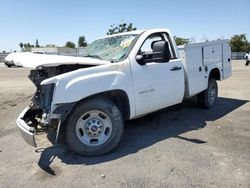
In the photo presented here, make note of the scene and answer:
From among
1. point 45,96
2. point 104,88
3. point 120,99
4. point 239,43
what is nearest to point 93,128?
point 104,88

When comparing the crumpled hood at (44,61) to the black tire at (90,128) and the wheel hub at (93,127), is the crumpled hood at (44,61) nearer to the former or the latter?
the black tire at (90,128)

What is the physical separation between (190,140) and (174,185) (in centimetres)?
188

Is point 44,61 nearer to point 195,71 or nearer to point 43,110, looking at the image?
point 43,110

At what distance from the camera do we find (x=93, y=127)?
5457 mm

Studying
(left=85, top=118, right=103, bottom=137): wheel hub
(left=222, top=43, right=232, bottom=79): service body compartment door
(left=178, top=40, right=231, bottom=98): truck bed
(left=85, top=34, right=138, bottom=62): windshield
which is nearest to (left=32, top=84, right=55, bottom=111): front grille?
(left=85, top=118, right=103, bottom=137): wheel hub

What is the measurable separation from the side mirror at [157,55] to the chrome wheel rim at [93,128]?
125 centimetres

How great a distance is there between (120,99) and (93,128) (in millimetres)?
774

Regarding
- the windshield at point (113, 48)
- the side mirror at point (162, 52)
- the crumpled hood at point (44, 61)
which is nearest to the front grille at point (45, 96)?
the crumpled hood at point (44, 61)

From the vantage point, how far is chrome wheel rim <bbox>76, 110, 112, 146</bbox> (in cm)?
541

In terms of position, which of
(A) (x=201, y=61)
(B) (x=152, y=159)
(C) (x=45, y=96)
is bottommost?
(B) (x=152, y=159)

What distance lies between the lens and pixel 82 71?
5277 mm

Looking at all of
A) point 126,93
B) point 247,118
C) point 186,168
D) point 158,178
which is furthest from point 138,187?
point 247,118

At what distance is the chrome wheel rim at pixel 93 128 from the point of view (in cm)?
541

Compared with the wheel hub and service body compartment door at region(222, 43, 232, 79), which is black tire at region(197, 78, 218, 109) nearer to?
service body compartment door at region(222, 43, 232, 79)
